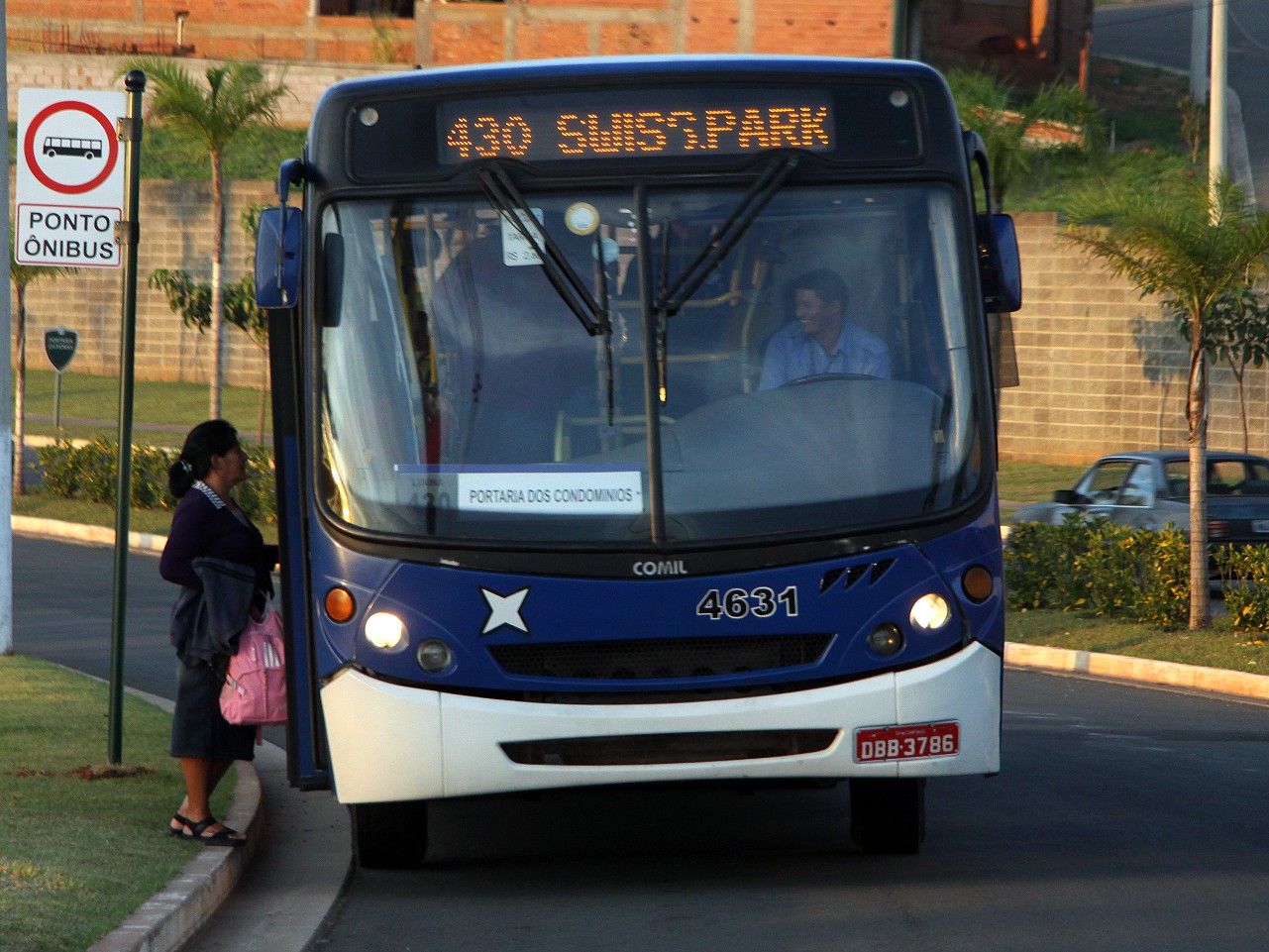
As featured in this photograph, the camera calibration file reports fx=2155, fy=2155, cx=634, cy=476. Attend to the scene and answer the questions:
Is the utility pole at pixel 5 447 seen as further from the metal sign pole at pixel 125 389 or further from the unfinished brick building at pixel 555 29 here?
the unfinished brick building at pixel 555 29

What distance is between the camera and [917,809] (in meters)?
8.39

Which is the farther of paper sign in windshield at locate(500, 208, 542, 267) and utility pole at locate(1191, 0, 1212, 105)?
utility pole at locate(1191, 0, 1212, 105)

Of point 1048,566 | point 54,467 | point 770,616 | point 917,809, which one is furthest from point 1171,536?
point 54,467

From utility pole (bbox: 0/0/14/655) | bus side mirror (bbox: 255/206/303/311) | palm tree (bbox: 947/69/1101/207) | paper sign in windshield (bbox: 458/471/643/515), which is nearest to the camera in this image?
paper sign in windshield (bbox: 458/471/643/515)

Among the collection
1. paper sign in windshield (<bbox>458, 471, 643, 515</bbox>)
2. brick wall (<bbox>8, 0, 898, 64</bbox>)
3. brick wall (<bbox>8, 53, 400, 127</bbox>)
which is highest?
brick wall (<bbox>8, 0, 898, 64</bbox>)

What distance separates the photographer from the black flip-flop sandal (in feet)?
27.1

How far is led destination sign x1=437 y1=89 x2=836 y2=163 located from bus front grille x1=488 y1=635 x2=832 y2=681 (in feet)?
5.78

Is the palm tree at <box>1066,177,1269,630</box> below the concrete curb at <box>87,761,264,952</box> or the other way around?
the other way around

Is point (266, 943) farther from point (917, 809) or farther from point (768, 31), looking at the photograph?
point (768, 31)

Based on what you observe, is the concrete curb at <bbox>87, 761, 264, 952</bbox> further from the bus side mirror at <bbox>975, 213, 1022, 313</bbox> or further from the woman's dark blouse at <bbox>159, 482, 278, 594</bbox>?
the bus side mirror at <bbox>975, 213, 1022, 313</bbox>

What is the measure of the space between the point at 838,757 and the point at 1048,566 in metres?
11.4

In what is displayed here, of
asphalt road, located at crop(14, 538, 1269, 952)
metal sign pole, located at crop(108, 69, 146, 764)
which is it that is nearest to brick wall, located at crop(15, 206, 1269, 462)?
asphalt road, located at crop(14, 538, 1269, 952)

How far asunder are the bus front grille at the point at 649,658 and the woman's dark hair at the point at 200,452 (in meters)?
1.68

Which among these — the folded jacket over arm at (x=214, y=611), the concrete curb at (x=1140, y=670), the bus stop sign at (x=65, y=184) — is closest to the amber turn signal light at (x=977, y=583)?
the folded jacket over arm at (x=214, y=611)
